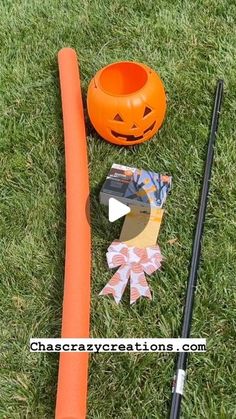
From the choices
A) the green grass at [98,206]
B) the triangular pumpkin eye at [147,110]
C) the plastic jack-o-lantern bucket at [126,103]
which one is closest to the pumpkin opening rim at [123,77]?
the plastic jack-o-lantern bucket at [126,103]

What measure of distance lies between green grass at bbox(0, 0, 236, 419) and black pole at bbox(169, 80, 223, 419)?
1.8 inches

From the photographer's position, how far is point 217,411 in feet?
6.82

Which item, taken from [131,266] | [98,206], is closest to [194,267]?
[131,266]

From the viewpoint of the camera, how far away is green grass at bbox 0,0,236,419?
7.14 feet

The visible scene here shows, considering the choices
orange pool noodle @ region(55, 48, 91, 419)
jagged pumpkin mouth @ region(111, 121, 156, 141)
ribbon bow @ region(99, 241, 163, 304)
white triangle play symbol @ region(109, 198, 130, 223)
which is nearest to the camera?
orange pool noodle @ region(55, 48, 91, 419)

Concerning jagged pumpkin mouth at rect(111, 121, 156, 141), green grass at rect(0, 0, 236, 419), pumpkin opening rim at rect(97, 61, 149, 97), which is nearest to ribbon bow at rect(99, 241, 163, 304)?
green grass at rect(0, 0, 236, 419)

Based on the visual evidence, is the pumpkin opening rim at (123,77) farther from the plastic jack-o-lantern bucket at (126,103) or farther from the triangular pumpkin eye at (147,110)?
the triangular pumpkin eye at (147,110)

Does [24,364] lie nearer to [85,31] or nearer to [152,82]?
[152,82]

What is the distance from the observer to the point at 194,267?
2395 millimetres

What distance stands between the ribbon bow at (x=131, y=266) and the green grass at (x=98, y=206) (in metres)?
0.04

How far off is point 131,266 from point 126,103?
0.74m

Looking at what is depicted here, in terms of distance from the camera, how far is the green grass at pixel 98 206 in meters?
2.18

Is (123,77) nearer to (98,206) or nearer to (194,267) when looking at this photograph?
(98,206)

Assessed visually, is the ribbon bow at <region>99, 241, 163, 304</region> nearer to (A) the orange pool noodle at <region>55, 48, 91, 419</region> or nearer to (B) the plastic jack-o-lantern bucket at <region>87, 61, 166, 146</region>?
(A) the orange pool noodle at <region>55, 48, 91, 419</region>
